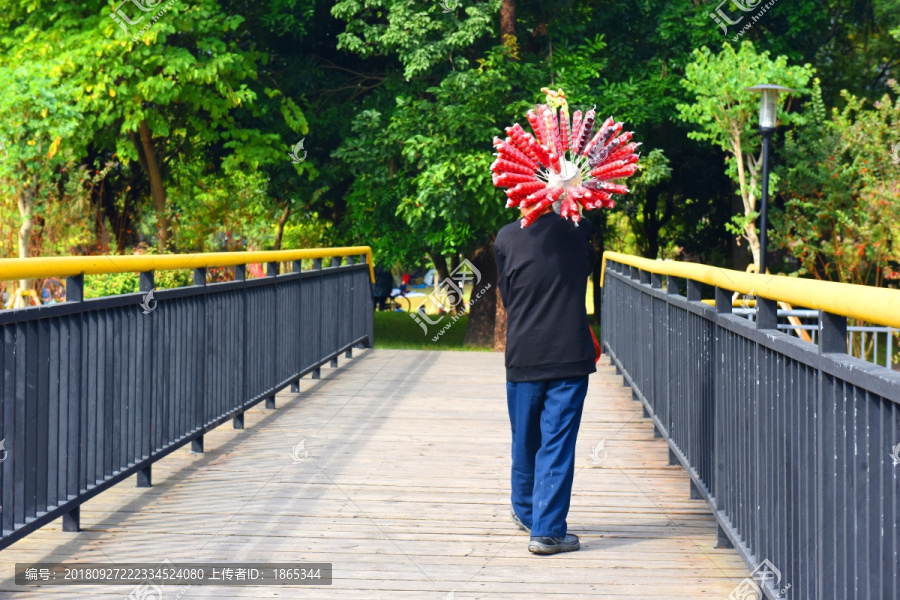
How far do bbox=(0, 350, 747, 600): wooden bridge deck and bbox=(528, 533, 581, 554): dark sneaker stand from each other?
0.04 meters

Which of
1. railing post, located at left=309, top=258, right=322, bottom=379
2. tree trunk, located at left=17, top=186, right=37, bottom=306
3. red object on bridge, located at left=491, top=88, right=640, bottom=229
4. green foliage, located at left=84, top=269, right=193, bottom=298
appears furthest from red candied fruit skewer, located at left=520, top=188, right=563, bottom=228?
tree trunk, located at left=17, top=186, right=37, bottom=306

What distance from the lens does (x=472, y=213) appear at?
1794cm

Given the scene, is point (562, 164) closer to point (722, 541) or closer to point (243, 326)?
point (722, 541)

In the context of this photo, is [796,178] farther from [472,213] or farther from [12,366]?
[12,366]

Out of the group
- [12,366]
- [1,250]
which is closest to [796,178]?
[1,250]

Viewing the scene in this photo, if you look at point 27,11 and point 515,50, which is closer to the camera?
point 515,50

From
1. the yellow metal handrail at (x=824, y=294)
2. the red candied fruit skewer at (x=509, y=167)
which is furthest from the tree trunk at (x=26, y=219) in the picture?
the yellow metal handrail at (x=824, y=294)

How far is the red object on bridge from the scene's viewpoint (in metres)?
4.50

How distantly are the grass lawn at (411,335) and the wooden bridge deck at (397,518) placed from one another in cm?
1220

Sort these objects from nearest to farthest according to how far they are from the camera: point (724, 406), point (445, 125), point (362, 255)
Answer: point (724, 406) → point (362, 255) → point (445, 125)

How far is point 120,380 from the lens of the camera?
5145 mm

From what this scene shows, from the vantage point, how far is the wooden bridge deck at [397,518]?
4223 millimetres

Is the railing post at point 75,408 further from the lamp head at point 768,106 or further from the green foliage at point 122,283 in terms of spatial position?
the lamp head at point 768,106

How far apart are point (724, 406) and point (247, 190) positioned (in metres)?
20.6
